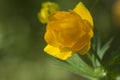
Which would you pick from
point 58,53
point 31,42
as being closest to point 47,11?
point 58,53

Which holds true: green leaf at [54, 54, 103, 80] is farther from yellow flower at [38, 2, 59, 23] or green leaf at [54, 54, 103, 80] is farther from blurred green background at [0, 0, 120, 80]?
blurred green background at [0, 0, 120, 80]

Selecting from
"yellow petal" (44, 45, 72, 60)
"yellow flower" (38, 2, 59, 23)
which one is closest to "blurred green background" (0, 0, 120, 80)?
"yellow flower" (38, 2, 59, 23)

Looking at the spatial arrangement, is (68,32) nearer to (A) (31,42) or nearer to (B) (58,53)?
(B) (58,53)

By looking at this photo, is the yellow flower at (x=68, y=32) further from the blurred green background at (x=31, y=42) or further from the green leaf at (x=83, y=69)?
the blurred green background at (x=31, y=42)

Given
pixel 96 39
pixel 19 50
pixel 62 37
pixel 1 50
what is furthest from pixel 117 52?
pixel 19 50

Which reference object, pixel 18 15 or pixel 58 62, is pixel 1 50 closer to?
pixel 18 15
